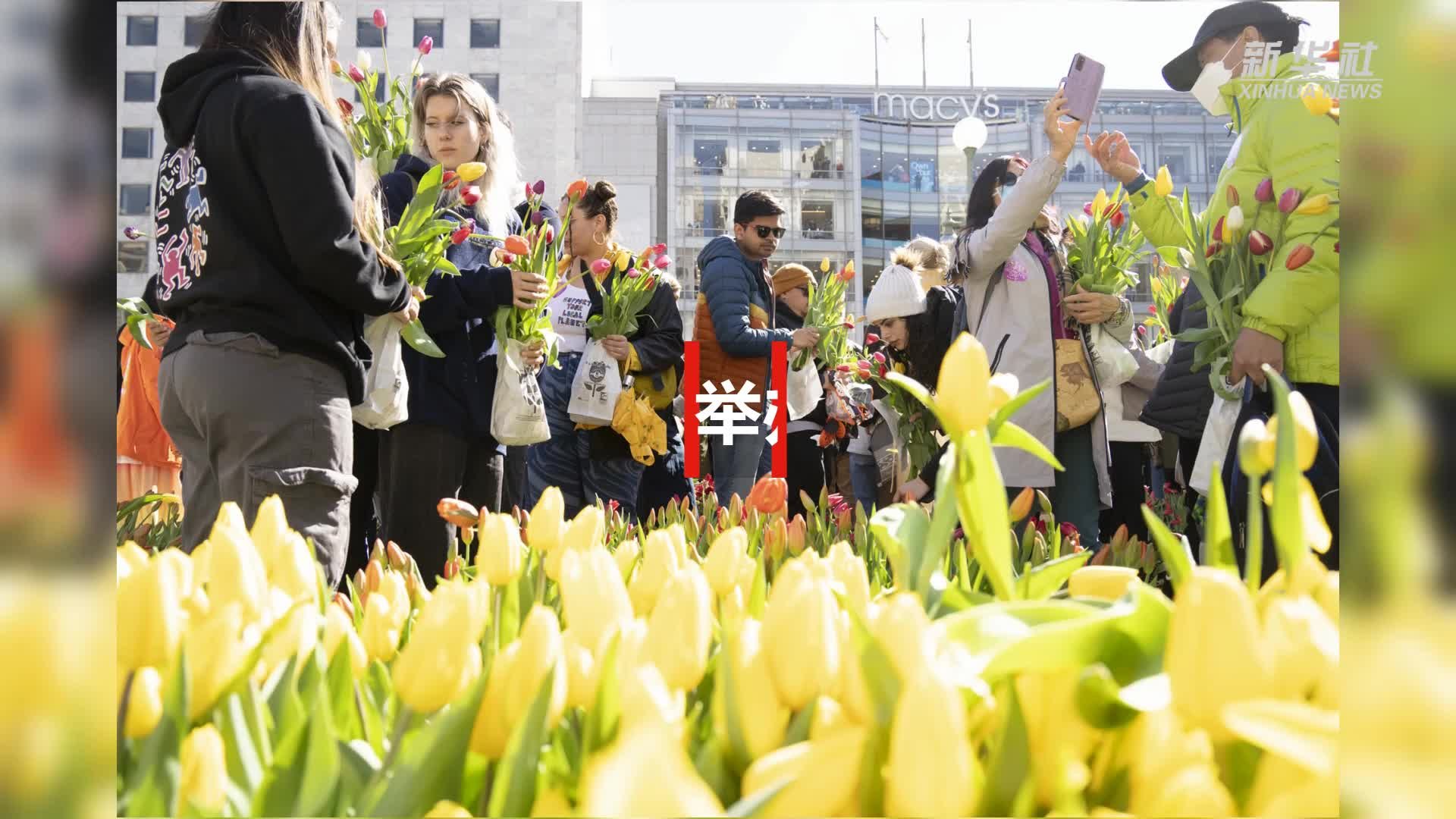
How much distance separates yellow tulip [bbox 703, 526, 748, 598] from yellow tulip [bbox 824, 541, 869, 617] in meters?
0.06

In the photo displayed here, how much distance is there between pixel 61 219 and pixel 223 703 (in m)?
0.22

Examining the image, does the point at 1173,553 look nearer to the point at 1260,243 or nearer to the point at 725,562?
the point at 725,562

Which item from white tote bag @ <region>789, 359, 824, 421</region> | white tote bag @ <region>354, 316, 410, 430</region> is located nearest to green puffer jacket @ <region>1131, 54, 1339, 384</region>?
white tote bag @ <region>354, 316, 410, 430</region>

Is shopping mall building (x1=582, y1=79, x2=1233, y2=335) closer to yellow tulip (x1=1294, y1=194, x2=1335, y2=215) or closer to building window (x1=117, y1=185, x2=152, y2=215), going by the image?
yellow tulip (x1=1294, y1=194, x2=1335, y2=215)

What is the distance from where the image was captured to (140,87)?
4.22ft

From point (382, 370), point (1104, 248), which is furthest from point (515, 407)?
point (1104, 248)

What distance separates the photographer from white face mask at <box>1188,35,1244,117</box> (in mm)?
836

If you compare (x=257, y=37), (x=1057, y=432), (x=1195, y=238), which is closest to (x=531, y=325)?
(x=257, y=37)

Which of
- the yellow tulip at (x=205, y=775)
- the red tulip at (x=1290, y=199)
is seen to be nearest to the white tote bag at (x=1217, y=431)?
the red tulip at (x=1290, y=199)

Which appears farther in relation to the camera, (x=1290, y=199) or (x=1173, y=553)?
(x=1290, y=199)

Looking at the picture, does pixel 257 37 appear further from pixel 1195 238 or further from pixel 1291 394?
pixel 1291 394

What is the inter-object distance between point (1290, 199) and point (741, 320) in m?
1.92

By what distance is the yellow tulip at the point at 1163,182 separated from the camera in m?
1.20

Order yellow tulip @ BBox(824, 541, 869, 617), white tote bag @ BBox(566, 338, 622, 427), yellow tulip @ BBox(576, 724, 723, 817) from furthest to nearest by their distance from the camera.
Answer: white tote bag @ BBox(566, 338, 622, 427) < yellow tulip @ BBox(824, 541, 869, 617) < yellow tulip @ BBox(576, 724, 723, 817)
